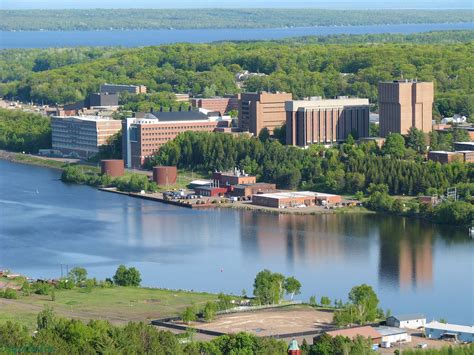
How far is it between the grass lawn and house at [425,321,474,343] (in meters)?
2.51

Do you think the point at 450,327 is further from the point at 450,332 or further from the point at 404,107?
the point at 404,107

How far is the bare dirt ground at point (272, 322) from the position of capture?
1570 centimetres

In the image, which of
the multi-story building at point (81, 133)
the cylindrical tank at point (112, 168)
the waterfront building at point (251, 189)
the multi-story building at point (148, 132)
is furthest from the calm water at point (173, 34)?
the waterfront building at point (251, 189)

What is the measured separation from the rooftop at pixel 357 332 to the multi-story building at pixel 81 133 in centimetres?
1745

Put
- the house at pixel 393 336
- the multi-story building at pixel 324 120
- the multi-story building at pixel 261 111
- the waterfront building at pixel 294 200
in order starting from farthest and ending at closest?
the multi-story building at pixel 261 111, the multi-story building at pixel 324 120, the waterfront building at pixel 294 200, the house at pixel 393 336

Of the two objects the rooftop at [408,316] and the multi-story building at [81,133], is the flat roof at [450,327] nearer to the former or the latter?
the rooftop at [408,316]

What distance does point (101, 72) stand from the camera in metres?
45.9

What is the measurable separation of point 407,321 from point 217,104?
847 inches

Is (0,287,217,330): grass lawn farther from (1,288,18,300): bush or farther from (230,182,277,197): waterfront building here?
(230,182,277,197): waterfront building

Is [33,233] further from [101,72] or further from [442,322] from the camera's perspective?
[101,72]

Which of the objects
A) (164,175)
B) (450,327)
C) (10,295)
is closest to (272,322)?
(450,327)

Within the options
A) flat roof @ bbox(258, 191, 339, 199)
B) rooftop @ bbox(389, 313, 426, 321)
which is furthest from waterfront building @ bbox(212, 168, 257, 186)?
rooftop @ bbox(389, 313, 426, 321)

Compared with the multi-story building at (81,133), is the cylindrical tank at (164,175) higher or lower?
lower

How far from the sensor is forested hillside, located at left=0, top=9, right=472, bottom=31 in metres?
99.5
